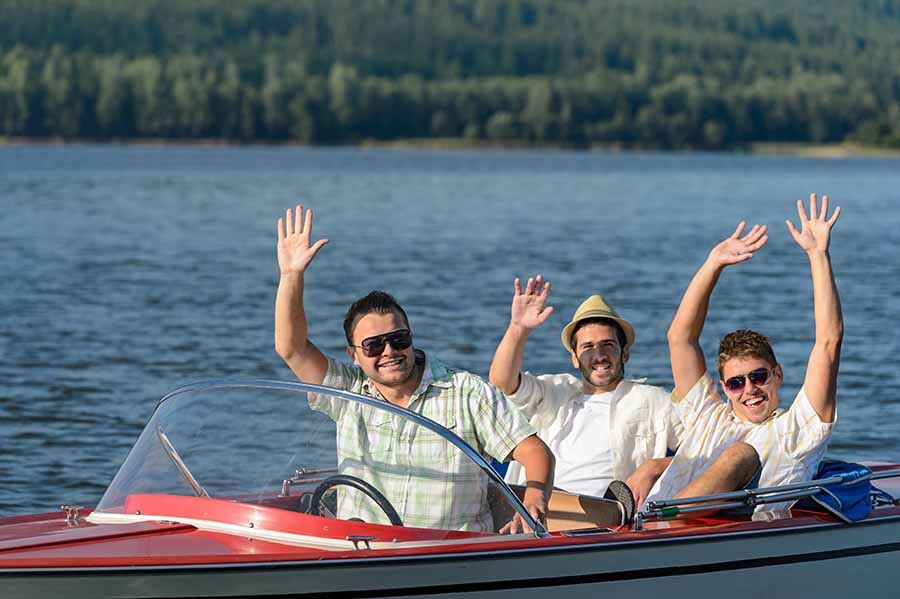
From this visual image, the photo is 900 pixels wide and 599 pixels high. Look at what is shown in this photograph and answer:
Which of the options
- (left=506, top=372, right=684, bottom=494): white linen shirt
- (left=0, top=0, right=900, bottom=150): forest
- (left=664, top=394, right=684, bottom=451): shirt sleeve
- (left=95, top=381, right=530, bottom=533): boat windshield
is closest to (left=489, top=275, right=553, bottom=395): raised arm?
(left=506, top=372, right=684, bottom=494): white linen shirt

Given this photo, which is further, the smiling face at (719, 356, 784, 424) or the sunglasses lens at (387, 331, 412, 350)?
the smiling face at (719, 356, 784, 424)

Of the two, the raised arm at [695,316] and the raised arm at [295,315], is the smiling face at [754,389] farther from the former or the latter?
the raised arm at [295,315]

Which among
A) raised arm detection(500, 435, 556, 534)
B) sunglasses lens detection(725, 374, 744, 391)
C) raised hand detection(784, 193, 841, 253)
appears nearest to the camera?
raised arm detection(500, 435, 556, 534)

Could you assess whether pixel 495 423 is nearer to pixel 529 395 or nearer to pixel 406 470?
pixel 406 470

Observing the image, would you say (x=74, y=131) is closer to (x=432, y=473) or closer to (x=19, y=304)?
(x=19, y=304)

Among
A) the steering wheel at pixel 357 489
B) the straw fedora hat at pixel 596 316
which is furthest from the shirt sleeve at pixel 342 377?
the straw fedora hat at pixel 596 316

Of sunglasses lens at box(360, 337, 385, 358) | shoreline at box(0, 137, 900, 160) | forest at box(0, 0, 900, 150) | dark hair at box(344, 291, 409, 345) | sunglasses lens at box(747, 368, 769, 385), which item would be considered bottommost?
sunglasses lens at box(747, 368, 769, 385)

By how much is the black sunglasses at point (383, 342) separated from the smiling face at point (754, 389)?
1.37 m

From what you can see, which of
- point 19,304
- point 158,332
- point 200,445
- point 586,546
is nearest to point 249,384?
point 200,445

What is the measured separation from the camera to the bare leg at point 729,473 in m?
6.07

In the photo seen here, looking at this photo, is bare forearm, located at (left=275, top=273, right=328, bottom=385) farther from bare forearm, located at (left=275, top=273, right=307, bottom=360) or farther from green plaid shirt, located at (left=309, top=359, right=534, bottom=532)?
green plaid shirt, located at (left=309, top=359, right=534, bottom=532)

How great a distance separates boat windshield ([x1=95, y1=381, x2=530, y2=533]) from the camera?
18.2ft

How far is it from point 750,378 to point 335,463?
69.7 inches

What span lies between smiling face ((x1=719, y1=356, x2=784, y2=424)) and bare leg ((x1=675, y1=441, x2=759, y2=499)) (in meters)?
0.24
